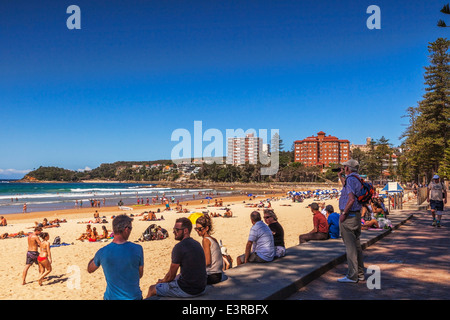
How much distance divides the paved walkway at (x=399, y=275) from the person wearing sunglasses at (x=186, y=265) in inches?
52.3

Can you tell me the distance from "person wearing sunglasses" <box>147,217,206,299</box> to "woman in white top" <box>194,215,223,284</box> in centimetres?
54

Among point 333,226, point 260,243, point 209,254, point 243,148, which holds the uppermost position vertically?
point 243,148

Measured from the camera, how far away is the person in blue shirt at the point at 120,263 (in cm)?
347

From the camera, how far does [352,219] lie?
5027mm

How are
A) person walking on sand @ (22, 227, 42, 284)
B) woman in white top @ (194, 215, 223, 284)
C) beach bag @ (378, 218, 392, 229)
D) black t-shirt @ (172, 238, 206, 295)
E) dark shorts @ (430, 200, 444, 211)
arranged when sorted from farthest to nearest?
dark shorts @ (430, 200, 444, 211) → beach bag @ (378, 218, 392, 229) → person walking on sand @ (22, 227, 42, 284) → woman in white top @ (194, 215, 223, 284) → black t-shirt @ (172, 238, 206, 295)

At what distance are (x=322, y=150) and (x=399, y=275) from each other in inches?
5783

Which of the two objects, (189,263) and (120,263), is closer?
(120,263)

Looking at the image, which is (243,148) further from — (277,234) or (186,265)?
(186,265)

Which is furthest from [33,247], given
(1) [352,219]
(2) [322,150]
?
(2) [322,150]

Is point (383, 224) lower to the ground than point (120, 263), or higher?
lower

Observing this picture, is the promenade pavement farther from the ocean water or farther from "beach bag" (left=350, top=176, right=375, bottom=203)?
the ocean water

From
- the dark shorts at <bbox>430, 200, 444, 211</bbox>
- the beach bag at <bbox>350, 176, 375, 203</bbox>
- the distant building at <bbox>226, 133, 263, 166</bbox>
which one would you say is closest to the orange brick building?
the distant building at <bbox>226, 133, 263, 166</bbox>

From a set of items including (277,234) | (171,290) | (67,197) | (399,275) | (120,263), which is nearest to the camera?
(120,263)

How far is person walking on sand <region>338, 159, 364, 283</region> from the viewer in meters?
4.96
